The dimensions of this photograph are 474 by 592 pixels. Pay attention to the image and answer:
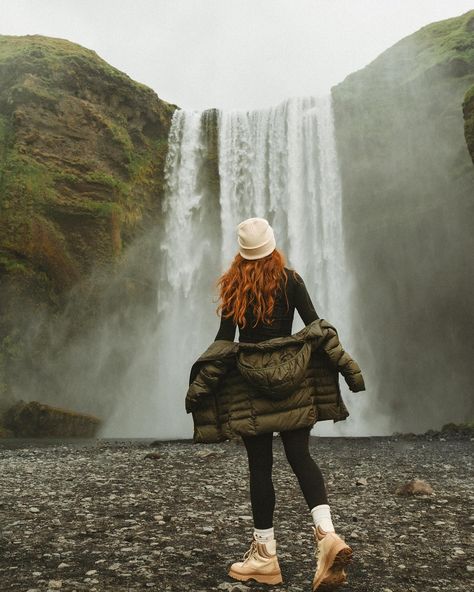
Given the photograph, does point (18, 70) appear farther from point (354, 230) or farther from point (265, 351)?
point (265, 351)

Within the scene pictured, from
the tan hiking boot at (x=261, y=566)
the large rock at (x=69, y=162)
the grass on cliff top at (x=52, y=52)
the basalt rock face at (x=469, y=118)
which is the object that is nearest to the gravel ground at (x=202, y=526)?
the tan hiking boot at (x=261, y=566)

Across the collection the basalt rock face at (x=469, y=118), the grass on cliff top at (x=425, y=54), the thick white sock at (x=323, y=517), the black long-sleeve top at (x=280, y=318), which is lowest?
the thick white sock at (x=323, y=517)

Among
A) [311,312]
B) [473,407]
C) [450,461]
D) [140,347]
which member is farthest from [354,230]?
[311,312]

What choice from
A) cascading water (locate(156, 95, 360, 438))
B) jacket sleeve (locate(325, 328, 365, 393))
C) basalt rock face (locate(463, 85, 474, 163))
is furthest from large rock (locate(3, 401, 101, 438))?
jacket sleeve (locate(325, 328, 365, 393))

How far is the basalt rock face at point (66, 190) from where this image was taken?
93.2 ft

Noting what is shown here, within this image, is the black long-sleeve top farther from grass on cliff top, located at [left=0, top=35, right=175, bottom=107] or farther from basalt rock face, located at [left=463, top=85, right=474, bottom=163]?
grass on cliff top, located at [left=0, top=35, right=175, bottom=107]

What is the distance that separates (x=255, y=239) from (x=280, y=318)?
2.11 ft

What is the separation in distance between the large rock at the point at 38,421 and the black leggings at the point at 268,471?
2142cm

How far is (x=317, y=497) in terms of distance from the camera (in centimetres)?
372

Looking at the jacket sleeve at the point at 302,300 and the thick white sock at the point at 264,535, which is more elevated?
the jacket sleeve at the point at 302,300

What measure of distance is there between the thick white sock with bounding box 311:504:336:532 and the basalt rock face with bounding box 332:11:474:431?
25937mm

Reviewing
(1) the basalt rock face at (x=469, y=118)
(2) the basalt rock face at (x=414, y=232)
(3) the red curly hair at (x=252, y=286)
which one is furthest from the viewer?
(2) the basalt rock face at (x=414, y=232)

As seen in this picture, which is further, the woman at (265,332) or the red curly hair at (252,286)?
the red curly hair at (252,286)

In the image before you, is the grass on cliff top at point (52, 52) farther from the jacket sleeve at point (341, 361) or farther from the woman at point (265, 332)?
the jacket sleeve at point (341, 361)
